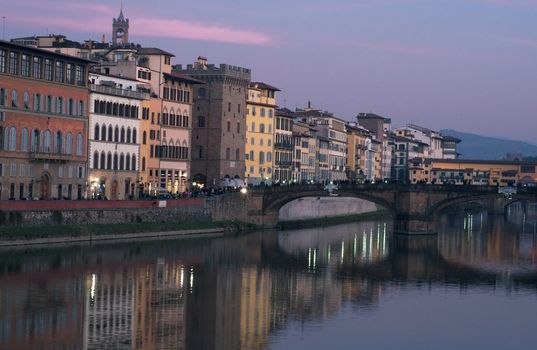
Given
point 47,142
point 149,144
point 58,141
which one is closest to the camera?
point 47,142

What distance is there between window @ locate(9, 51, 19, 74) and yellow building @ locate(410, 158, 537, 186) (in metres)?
109

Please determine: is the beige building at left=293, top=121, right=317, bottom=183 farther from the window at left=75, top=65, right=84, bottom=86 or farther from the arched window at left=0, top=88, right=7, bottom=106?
the arched window at left=0, top=88, right=7, bottom=106

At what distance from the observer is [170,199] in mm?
85938

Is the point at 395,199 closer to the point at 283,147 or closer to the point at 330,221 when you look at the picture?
the point at 330,221

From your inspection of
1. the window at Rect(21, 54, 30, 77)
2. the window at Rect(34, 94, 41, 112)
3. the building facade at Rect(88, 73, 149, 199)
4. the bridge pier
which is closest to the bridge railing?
the bridge pier

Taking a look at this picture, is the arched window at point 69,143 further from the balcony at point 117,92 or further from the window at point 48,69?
the window at point 48,69

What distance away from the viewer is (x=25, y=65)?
77.1 meters

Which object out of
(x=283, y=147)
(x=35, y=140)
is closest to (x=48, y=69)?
(x=35, y=140)

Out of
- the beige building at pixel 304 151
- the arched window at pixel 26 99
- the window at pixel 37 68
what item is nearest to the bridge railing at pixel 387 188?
the window at pixel 37 68

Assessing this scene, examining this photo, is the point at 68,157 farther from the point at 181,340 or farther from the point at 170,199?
the point at 181,340

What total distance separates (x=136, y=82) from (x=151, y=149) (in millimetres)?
6554

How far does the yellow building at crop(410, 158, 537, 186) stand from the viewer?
597 ft

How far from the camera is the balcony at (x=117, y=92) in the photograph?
8621 centimetres

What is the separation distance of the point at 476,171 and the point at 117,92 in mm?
105395
